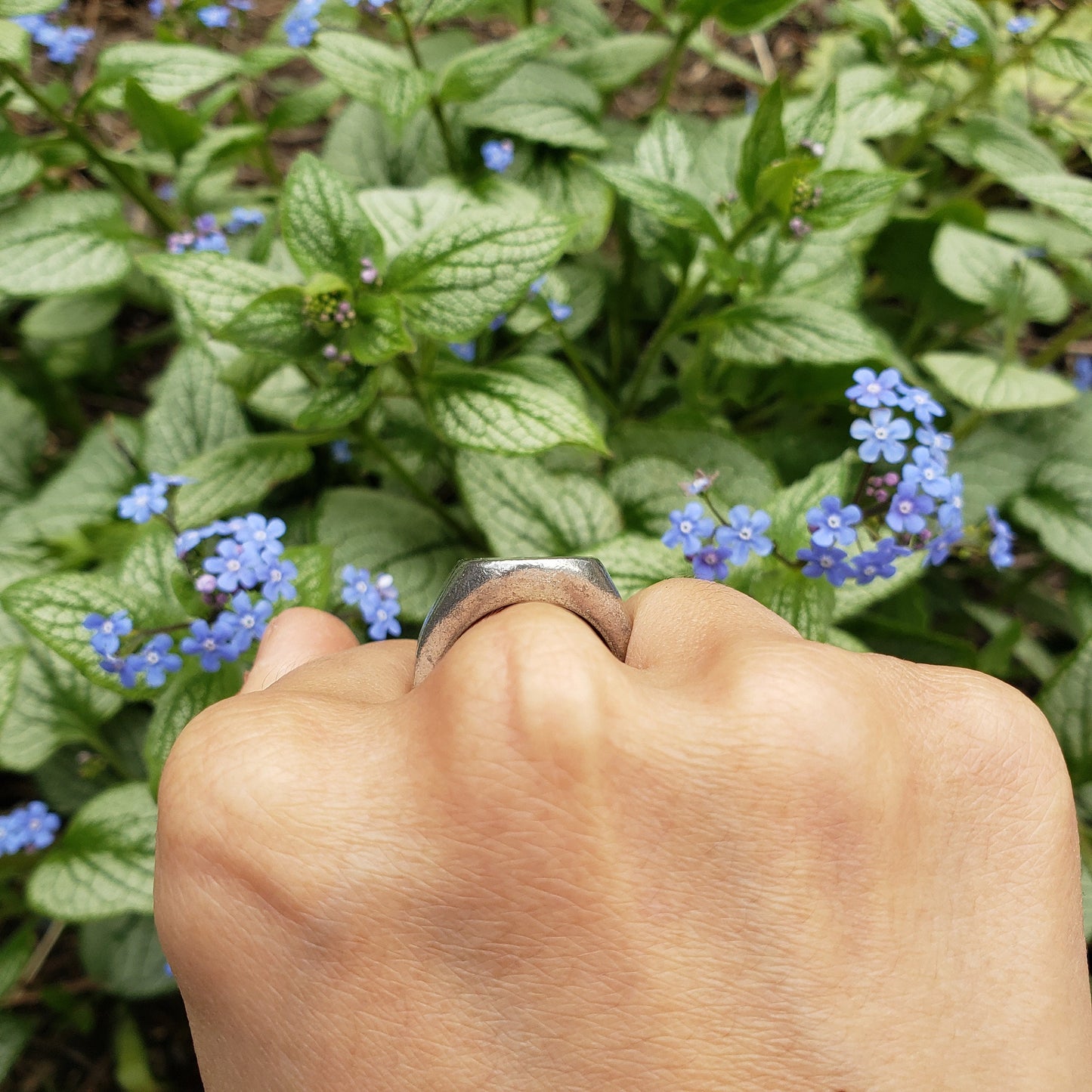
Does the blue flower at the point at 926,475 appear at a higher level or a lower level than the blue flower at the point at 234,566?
higher

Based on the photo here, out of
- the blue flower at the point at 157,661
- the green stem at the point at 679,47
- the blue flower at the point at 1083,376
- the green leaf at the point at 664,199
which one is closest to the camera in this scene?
the blue flower at the point at 157,661

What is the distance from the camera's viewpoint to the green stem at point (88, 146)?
2281 mm

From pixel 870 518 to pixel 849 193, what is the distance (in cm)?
81

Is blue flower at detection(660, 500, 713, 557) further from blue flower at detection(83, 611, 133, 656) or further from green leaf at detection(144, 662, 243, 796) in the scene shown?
blue flower at detection(83, 611, 133, 656)

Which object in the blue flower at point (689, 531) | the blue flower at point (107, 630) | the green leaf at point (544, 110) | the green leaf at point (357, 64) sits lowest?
the blue flower at point (107, 630)

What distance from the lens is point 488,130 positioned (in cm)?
278

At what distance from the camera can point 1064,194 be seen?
2.05 metres

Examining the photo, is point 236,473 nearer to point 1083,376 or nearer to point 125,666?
point 125,666

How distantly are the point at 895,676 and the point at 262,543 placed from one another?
1.25 meters

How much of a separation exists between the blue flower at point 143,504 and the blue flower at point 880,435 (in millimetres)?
1506

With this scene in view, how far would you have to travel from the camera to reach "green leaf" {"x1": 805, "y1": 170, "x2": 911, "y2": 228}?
77.4 inches

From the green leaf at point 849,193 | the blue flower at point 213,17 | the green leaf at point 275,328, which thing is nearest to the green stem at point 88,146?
the blue flower at point 213,17

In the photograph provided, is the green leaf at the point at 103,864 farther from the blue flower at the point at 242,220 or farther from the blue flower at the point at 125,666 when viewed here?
the blue flower at the point at 242,220

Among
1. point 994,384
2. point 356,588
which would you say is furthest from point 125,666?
point 994,384
